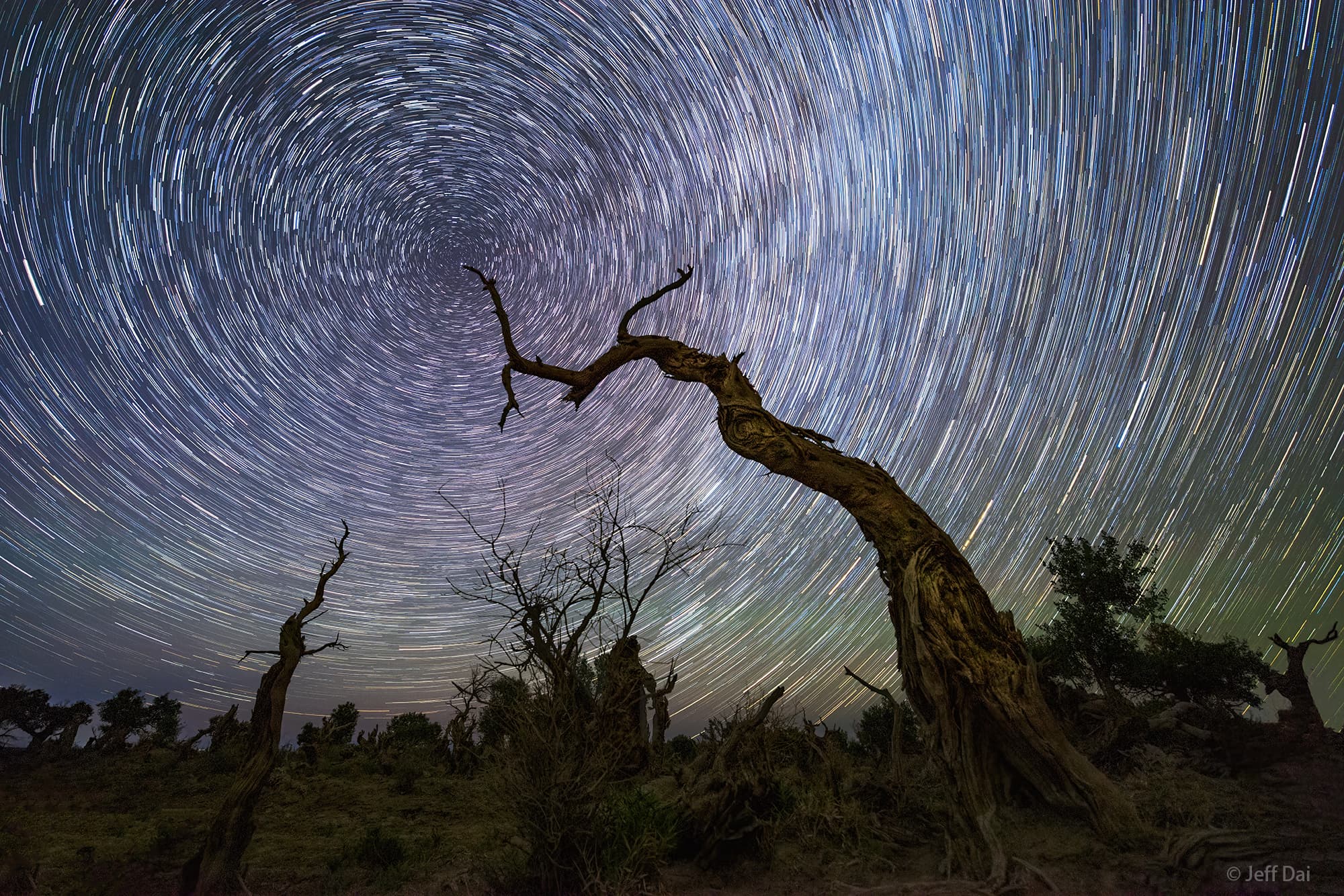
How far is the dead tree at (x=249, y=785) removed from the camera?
24.2 feet

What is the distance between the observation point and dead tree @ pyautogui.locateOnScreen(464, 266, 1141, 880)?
493 centimetres

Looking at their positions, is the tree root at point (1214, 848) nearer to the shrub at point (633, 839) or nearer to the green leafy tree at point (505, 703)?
the shrub at point (633, 839)

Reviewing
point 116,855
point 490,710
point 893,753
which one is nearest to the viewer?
point 490,710

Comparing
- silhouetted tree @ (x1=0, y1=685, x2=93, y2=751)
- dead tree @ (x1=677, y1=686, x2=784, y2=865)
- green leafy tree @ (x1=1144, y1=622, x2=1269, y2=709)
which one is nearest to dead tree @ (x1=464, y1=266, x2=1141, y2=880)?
dead tree @ (x1=677, y1=686, x2=784, y2=865)

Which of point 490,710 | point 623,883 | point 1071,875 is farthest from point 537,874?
point 1071,875

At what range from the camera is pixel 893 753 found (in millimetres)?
7848

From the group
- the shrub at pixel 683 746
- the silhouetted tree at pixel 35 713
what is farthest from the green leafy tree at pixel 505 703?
the silhouetted tree at pixel 35 713

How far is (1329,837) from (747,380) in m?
6.61

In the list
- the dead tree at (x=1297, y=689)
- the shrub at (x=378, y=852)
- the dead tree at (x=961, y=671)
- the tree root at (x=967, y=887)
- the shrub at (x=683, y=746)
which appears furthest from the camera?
the shrub at (x=683, y=746)

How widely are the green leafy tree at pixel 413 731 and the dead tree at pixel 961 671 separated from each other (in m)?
22.5

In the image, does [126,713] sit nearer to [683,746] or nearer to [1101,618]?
[683,746]

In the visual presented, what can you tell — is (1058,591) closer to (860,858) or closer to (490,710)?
(860,858)

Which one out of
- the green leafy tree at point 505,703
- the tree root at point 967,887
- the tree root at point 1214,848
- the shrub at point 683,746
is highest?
the green leafy tree at point 505,703

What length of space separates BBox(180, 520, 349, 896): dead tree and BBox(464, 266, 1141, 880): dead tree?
6.81m
